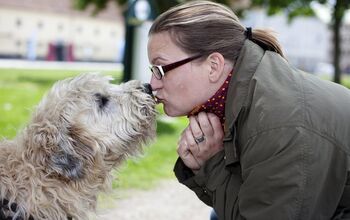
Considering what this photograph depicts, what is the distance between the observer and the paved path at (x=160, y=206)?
571 centimetres

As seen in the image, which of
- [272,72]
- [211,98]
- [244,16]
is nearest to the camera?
[272,72]

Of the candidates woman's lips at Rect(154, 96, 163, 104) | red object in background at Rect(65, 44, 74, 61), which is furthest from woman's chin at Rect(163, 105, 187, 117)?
red object in background at Rect(65, 44, 74, 61)

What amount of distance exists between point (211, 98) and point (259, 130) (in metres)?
0.49

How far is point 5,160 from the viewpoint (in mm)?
2916

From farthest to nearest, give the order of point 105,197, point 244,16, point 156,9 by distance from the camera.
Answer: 1. point 244,16
2. point 156,9
3. point 105,197

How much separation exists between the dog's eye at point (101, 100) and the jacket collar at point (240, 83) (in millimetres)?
1032

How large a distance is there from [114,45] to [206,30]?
2119 inches

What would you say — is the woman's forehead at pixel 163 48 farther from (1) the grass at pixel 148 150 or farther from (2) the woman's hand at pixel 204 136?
(1) the grass at pixel 148 150

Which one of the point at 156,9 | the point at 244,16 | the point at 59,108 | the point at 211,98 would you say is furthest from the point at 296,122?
the point at 244,16

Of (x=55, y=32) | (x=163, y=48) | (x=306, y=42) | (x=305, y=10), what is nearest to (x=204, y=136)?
(x=163, y=48)

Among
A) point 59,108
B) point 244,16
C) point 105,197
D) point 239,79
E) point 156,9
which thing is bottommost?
point 244,16

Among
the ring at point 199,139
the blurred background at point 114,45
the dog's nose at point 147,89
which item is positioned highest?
the dog's nose at point 147,89

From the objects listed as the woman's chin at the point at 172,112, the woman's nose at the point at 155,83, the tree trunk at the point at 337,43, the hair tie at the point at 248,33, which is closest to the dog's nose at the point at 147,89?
the woman's nose at the point at 155,83

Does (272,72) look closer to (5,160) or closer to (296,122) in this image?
(296,122)
